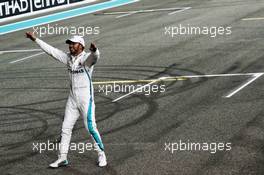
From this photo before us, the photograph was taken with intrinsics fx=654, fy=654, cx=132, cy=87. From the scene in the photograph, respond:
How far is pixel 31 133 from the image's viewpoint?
44.3ft

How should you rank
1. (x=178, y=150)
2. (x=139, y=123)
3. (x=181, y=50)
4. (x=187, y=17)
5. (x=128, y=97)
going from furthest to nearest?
1. (x=187, y=17)
2. (x=181, y=50)
3. (x=128, y=97)
4. (x=139, y=123)
5. (x=178, y=150)

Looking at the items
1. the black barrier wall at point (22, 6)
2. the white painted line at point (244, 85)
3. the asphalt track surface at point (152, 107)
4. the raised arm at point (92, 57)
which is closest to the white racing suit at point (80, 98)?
the raised arm at point (92, 57)

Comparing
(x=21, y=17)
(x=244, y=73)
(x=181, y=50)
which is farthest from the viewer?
(x=21, y=17)

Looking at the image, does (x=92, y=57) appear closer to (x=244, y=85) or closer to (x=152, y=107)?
(x=152, y=107)

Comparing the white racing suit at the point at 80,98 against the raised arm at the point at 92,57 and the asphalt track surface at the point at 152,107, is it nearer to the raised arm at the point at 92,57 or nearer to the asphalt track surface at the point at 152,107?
the raised arm at the point at 92,57

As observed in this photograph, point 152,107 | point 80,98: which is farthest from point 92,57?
point 152,107

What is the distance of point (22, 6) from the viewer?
112ft

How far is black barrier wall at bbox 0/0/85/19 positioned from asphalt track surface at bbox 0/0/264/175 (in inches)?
245

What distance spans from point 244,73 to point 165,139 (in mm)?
6046

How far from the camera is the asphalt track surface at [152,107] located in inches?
441

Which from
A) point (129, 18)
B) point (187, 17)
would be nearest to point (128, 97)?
point (187, 17)

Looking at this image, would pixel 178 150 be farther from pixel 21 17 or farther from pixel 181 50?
pixel 21 17

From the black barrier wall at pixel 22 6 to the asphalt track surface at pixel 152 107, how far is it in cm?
623

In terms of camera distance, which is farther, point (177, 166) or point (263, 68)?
point (263, 68)
